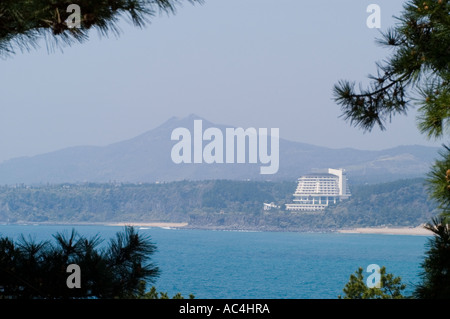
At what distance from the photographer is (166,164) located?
9638 centimetres

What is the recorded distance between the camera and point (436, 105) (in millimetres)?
2389

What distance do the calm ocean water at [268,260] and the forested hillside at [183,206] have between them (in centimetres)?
108

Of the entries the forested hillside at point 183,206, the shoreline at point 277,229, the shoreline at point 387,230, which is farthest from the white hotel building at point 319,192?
the shoreline at point 387,230

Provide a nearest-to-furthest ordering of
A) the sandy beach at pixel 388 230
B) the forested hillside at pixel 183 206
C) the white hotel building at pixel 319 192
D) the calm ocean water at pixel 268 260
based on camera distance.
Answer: the calm ocean water at pixel 268 260, the sandy beach at pixel 388 230, the forested hillside at pixel 183 206, the white hotel building at pixel 319 192

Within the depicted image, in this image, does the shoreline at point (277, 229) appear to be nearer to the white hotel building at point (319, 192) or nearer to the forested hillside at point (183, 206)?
the forested hillside at point (183, 206)

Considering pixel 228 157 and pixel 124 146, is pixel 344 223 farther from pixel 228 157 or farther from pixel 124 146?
pixel 124 146

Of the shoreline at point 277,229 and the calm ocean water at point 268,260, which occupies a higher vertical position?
the shoreline at point 277,229

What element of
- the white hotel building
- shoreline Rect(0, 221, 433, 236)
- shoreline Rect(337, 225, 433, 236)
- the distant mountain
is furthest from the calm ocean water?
the distant mountain

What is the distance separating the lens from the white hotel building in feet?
211

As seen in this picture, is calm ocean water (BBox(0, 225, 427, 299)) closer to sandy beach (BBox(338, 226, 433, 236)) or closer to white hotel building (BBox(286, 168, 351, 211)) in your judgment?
sandy beach (BBox(338, 226, 433, 236))

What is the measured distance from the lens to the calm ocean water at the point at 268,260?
37812mm

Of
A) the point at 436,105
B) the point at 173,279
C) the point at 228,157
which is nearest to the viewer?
the point at 436,105
